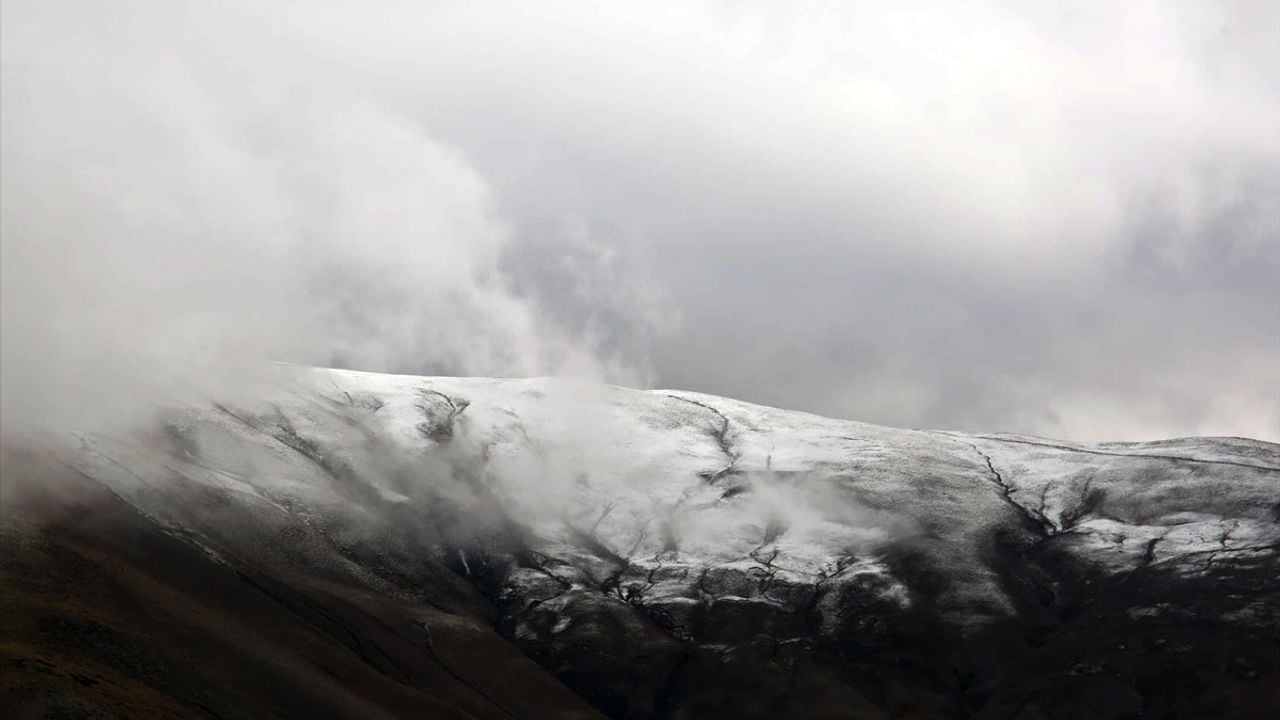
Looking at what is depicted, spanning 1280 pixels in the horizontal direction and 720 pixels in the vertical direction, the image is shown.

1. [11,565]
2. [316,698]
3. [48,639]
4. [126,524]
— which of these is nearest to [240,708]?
[316,698]

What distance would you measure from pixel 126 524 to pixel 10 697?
216 feet

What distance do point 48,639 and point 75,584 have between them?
1760 cm

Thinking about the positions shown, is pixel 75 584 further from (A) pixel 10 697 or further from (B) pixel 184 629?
(A) pixel 10 697

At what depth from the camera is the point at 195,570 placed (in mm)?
192000

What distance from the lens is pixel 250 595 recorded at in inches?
7603

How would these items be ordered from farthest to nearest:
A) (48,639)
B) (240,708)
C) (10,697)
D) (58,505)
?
(58,505) < (240,708) < (48,639) < (10,697)

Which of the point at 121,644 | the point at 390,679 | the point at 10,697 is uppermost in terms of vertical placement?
the point at 390,679

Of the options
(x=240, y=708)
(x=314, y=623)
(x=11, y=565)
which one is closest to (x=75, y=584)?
(x=11, y=565)

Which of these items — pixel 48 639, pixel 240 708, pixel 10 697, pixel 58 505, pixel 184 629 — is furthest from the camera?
pixel 58 505

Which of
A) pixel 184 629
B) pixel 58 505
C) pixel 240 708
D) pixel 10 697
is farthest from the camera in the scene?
pixel 58 505

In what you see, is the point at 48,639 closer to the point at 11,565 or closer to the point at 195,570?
the point at 11,565

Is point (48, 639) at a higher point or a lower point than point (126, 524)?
lower

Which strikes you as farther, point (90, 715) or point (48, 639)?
point (48, 639)

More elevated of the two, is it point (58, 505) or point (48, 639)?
point (58, 505)
